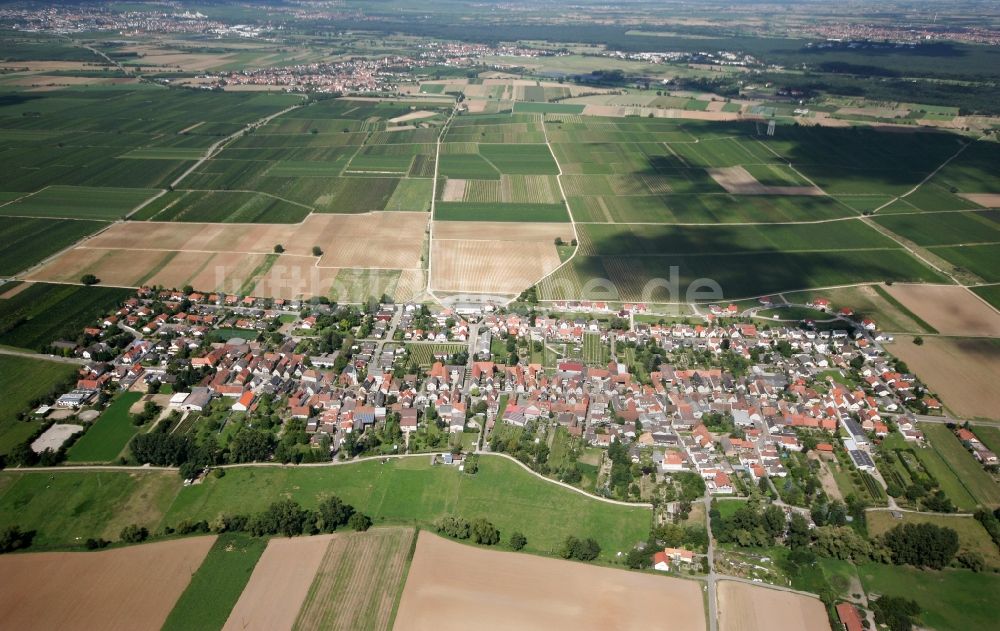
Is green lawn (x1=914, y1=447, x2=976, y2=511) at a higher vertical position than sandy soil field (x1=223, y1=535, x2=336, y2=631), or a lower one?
higher

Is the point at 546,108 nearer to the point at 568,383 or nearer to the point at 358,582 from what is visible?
the point at 568,383

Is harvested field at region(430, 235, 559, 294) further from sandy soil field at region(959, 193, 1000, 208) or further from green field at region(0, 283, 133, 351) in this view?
sandy soil field at region(959, 193, 1000, 208)

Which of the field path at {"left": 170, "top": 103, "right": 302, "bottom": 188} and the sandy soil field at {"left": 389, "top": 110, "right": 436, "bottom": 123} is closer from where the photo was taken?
the field path at {"left": 170, "top": 103, "right": 302, "bottom": 188}

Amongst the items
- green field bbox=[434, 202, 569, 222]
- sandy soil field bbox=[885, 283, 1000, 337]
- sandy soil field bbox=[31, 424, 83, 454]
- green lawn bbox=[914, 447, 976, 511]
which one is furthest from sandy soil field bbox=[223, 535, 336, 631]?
sandy soil field bbox=[885, 283, 1000, 337]

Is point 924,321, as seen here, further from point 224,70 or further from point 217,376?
point 224,70

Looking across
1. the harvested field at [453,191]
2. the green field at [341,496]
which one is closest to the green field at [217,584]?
the green field at [341,496]

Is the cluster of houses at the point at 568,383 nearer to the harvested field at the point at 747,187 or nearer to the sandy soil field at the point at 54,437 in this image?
the sandy soil field at the point at 54,437
